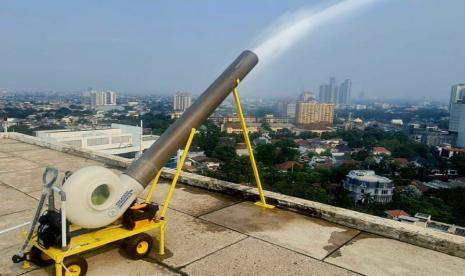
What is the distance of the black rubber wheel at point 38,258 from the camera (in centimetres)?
370

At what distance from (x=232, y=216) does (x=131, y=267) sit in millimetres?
2059

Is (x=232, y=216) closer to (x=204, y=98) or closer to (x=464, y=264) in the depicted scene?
(x=204, y=98)

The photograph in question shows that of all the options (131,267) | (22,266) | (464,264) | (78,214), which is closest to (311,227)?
(464,264)

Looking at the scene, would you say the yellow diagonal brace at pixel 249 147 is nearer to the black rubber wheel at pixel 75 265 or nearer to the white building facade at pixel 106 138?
the black rubber wheel at pixel 75 265

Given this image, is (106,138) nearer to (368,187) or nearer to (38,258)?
(38,258)

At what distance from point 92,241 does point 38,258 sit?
0.73 metres

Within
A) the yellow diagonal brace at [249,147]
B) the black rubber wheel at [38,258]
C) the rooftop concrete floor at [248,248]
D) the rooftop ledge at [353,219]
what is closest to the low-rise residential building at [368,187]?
the rooftop ledge at [353,219]

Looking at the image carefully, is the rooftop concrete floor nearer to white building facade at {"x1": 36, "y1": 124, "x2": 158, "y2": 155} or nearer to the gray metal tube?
the gray metal tube

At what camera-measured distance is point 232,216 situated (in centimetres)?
554

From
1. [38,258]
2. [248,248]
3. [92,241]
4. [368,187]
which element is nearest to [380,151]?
[368,187]

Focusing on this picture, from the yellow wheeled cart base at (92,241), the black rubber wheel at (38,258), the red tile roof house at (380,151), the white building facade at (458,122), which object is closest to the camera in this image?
the yellow wheeled cart base at (92,241)

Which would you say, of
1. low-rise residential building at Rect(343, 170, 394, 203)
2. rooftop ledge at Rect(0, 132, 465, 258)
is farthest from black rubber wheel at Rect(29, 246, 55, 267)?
low-rise residential building at Rect(343, 170, 394, 203)

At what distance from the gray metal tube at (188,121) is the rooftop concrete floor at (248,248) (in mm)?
1022

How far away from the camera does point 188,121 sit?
471 centimetres
